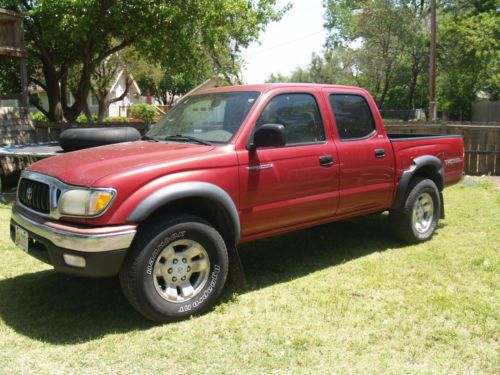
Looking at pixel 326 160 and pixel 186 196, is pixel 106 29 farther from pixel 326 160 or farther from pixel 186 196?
pixel 186 196

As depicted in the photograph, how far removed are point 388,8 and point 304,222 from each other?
Answer: 3118cm

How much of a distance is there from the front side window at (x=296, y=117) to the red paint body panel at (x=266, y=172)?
7 cm

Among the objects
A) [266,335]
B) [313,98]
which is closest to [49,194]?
[266,335]

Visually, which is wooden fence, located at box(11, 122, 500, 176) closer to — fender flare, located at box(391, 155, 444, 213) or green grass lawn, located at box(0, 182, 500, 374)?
fender flare, located at box(391, 155, 444, 213)

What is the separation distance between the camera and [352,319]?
402cm

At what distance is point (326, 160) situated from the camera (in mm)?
4938

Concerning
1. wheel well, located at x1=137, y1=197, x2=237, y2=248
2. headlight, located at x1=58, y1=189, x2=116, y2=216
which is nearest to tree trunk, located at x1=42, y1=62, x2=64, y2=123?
wheel well, located at x1=137, y1=197, x2=237, y2=248

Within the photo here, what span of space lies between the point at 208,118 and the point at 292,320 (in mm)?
2005

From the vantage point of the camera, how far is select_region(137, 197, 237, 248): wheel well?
13.4 feet

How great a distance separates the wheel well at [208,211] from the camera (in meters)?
4.09

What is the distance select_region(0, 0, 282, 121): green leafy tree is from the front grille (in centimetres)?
899

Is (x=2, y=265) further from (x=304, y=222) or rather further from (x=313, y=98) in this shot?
(x=313, y=98)

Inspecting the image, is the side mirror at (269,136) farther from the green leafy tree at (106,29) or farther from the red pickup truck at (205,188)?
the green leafy tree at (106,29)

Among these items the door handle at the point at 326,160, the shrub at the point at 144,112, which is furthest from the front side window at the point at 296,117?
the shrub at the point at 144,112
